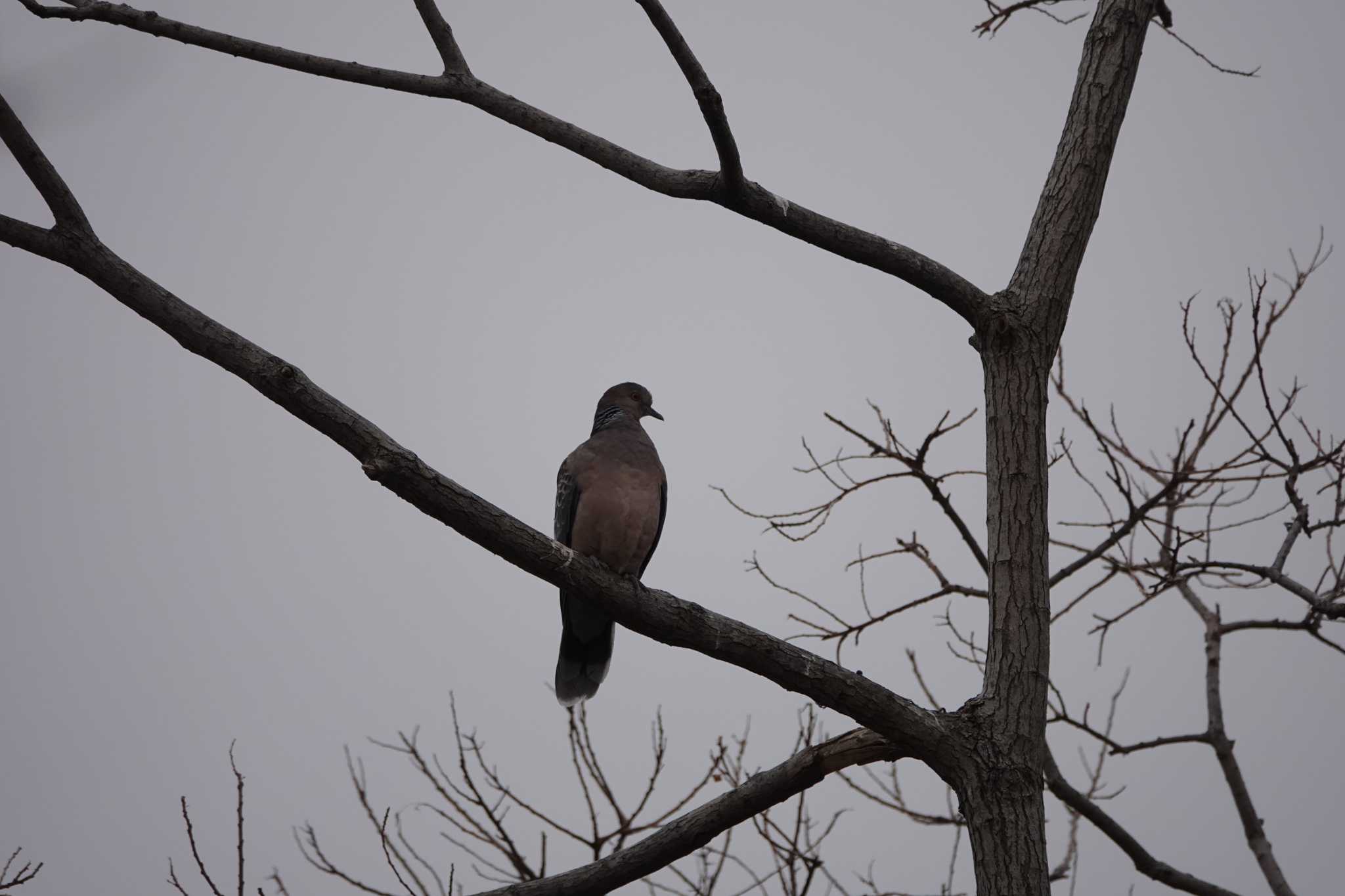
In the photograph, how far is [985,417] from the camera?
3.21 meters

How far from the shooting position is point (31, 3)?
9.93ft

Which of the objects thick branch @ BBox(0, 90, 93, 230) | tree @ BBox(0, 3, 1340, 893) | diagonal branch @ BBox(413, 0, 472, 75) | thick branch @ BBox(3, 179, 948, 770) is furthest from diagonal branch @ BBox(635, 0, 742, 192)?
thick branch @ BBox(0, 90, 93, 230)

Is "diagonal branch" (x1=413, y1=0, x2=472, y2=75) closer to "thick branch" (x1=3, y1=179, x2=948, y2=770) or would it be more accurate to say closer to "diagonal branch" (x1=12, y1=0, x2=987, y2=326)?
"diagonal branch" (x1=12, y1=0, x2=987, y2=326)

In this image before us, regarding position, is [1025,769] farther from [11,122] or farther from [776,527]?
[11,122]

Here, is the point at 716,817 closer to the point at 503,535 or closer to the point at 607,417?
the point at 503,535

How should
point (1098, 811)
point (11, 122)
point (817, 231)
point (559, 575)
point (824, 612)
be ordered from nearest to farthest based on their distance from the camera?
1. point (11, 122)
2. point (559, 575)
3. point (817, 231)
4. point (1098, 811)
5. point (824, 612)

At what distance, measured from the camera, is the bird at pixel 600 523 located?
4.83 m

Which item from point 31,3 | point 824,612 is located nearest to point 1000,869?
point 824,612

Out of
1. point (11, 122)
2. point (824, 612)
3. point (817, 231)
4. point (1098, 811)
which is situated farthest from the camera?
point (824, 612)

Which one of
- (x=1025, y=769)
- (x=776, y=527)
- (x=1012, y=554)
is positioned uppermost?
(x=776, y=527)

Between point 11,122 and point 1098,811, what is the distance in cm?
A: 368

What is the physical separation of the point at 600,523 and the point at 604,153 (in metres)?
1.98

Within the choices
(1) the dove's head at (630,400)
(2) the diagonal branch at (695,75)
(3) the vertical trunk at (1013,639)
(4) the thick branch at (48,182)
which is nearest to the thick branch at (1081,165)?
(3) the vertical trunk at (1013,639)

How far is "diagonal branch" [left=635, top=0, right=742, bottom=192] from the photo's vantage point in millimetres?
2828
